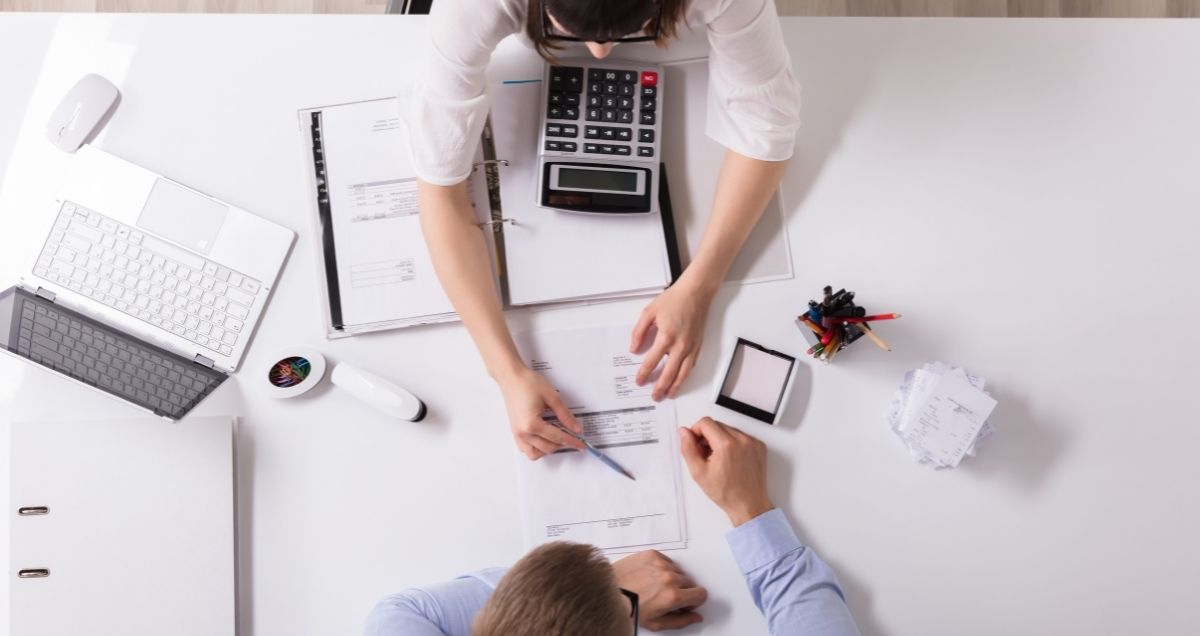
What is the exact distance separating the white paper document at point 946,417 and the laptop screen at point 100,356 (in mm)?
927

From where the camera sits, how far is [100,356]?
100 cm

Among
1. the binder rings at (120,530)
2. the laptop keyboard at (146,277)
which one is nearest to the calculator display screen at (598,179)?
the laptop keyboard at (146,277)

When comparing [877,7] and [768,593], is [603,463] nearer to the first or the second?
[768,593]

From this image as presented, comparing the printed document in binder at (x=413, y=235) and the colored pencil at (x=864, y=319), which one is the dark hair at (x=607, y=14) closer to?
the printed document in binder at (x=413, y=235)

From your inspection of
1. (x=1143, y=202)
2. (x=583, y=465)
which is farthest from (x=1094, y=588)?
(x=583, y=465)

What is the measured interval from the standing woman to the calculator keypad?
4 centimetres

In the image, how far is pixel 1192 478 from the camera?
41.0 inches

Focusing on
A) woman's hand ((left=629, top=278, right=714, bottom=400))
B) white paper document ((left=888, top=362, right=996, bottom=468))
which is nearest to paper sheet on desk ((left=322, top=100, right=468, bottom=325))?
woman's hand ((left=629, top=278, right=714, bottom=400))

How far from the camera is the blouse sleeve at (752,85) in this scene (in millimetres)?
913

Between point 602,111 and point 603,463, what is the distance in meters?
0.47

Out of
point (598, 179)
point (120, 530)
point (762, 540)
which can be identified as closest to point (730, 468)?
point (762, 540)

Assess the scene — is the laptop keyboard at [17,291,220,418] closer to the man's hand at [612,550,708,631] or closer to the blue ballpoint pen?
the blue ballpoint pen

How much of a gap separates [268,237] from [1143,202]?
119 cm

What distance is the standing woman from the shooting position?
92 cm
